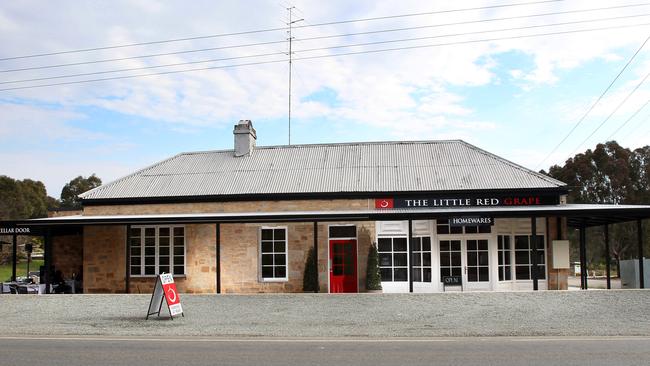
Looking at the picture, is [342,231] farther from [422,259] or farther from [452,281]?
[452,281]

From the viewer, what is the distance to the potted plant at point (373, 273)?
68.9 ft

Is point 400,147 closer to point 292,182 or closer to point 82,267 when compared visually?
point 292,182

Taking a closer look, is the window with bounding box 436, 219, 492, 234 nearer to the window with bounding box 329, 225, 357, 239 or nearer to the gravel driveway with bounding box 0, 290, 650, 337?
the window with bounding box 329, 225, 357, 239

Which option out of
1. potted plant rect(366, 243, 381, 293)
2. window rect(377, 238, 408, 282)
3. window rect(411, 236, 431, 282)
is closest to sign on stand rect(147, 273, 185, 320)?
potted plant rect(366, 243, 381, 293)

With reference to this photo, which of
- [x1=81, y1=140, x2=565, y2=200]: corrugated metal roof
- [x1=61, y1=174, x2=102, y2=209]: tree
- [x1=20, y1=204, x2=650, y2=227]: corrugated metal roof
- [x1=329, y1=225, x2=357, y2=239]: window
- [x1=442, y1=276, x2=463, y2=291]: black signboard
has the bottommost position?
[x1=442, y1=276, x2=463, y2=291]: black signboard

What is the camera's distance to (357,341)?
11359 millimetres

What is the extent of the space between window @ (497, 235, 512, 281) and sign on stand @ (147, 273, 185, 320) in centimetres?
1146

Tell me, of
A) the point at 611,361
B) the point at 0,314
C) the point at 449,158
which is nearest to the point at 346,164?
the point at 449,158

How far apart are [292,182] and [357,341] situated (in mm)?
12745

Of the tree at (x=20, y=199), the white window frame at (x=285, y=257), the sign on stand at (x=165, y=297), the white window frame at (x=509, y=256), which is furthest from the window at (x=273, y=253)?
the tree at (x=20, y=199)

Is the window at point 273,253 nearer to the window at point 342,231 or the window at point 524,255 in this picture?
the window at point 342,231

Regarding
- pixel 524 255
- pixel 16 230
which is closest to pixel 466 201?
pixel 524 255

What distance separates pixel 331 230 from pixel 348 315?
757cm

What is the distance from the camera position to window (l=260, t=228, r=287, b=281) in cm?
2242
